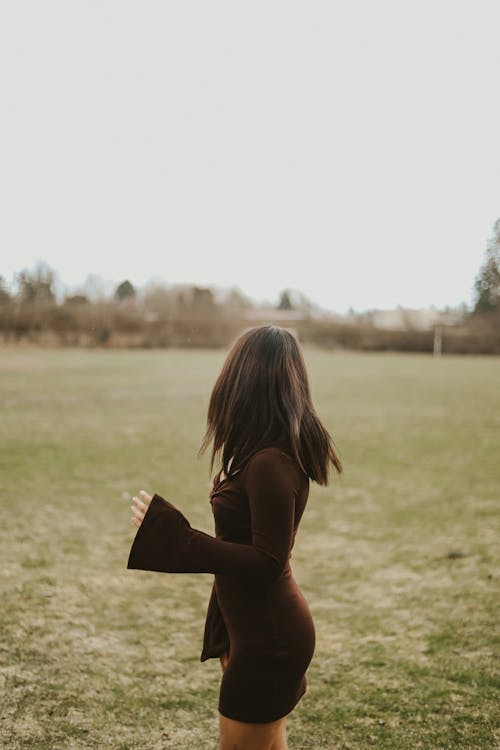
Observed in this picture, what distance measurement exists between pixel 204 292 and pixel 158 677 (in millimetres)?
64243

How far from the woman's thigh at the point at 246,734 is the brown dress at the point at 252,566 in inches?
1.2

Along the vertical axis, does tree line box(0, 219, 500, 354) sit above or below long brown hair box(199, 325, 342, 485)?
above

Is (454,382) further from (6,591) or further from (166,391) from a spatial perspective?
(6,591)

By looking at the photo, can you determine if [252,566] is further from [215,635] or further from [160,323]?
[160,323]

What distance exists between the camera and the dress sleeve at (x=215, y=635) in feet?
7.11

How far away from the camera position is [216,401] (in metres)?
2.17

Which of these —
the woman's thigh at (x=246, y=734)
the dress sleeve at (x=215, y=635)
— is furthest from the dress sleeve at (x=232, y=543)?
the woman's thigh at (x=246, y=734)

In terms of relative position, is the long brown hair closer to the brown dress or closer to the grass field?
the brown dress

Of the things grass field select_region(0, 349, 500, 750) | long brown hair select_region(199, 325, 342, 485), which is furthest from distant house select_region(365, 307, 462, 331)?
long brown hair select_region(199, 325, 342, 485)

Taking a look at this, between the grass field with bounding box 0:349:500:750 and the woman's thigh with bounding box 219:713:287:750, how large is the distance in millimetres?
1558

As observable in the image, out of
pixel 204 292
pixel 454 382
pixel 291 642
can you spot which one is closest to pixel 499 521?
pixel 291 642

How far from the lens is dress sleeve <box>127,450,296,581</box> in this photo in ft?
6.10

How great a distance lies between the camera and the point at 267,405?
6.78 ft

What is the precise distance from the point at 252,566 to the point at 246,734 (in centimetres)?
56
